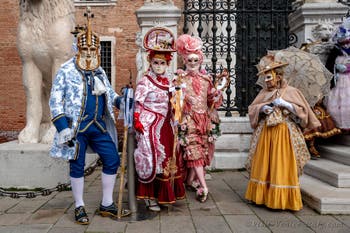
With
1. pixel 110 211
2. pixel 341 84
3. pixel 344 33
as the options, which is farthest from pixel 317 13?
pixel 110 211

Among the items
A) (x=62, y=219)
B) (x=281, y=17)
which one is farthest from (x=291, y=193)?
(x=281, y=17)

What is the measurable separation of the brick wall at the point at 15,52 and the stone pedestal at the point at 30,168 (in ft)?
26.5

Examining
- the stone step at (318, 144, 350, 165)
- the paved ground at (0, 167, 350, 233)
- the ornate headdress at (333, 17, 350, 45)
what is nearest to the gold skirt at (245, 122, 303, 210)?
the paved ground at (0, 167, 350, 233)

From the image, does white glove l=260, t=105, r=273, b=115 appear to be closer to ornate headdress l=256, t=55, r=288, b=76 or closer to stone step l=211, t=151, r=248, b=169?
ornate headdress l=256, t=55, r=288, b=76

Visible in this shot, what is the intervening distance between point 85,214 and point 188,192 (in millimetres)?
1806

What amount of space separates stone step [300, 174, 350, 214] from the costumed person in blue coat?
2.23 meters

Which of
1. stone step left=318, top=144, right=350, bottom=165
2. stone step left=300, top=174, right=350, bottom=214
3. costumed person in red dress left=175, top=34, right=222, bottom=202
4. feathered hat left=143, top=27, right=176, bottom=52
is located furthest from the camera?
stone step left=318, top=144, right=350, bottom=165

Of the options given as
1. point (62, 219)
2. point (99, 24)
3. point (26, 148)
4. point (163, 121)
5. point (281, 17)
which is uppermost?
point (99, 24)

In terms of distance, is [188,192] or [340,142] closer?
[188,192]

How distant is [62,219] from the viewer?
167 inches

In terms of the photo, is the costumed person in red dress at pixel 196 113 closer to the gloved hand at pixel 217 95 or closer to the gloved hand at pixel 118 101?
the gloved hand at pixel 217 95

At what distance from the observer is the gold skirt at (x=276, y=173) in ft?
14.6

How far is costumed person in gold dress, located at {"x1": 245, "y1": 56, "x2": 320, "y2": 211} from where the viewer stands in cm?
447

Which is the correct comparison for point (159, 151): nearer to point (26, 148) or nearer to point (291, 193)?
point (291, 193)
